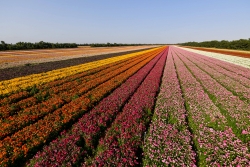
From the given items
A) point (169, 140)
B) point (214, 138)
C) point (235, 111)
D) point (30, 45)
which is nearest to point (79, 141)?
point (169, 140)

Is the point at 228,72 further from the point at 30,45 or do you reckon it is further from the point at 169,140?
the point at 30,45

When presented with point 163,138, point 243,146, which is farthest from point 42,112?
point 243,146

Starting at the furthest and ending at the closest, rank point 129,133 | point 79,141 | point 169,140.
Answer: point 129,133 < point 79,141 < point 169,140

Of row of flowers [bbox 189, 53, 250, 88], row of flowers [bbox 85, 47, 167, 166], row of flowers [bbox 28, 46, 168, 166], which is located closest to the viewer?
row of flowers [bbox 85, 47, 167, 166]

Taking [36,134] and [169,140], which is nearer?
[169,140]

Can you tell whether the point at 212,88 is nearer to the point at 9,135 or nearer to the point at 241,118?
the point at 241,118

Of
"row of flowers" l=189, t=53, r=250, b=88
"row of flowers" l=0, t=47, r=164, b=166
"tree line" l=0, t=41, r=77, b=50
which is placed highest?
"tree line" l=0, t=41, r=77, b=50

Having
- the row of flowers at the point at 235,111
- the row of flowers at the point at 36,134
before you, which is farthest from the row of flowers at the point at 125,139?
the row of flowers at the point at 235,111

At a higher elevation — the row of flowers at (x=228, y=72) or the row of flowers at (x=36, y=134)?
the row of flowers at (x=36, y=134)

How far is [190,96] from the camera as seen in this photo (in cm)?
1299

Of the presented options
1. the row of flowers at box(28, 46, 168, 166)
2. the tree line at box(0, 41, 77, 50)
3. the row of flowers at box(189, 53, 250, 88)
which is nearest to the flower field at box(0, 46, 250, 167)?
the row of flowers at box(28, 46, 168, 166)

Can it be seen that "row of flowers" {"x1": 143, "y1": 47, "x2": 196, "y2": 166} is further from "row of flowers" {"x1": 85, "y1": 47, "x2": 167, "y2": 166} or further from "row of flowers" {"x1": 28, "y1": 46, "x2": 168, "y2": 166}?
"row of flowers" {"x1": 28, "y1": 46, "x2": 168, "y2": 166}

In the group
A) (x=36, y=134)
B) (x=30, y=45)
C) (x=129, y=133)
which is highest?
(x=30, y=45)

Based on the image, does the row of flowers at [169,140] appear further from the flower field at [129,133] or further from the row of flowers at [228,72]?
the row of flowers at [228,72]
